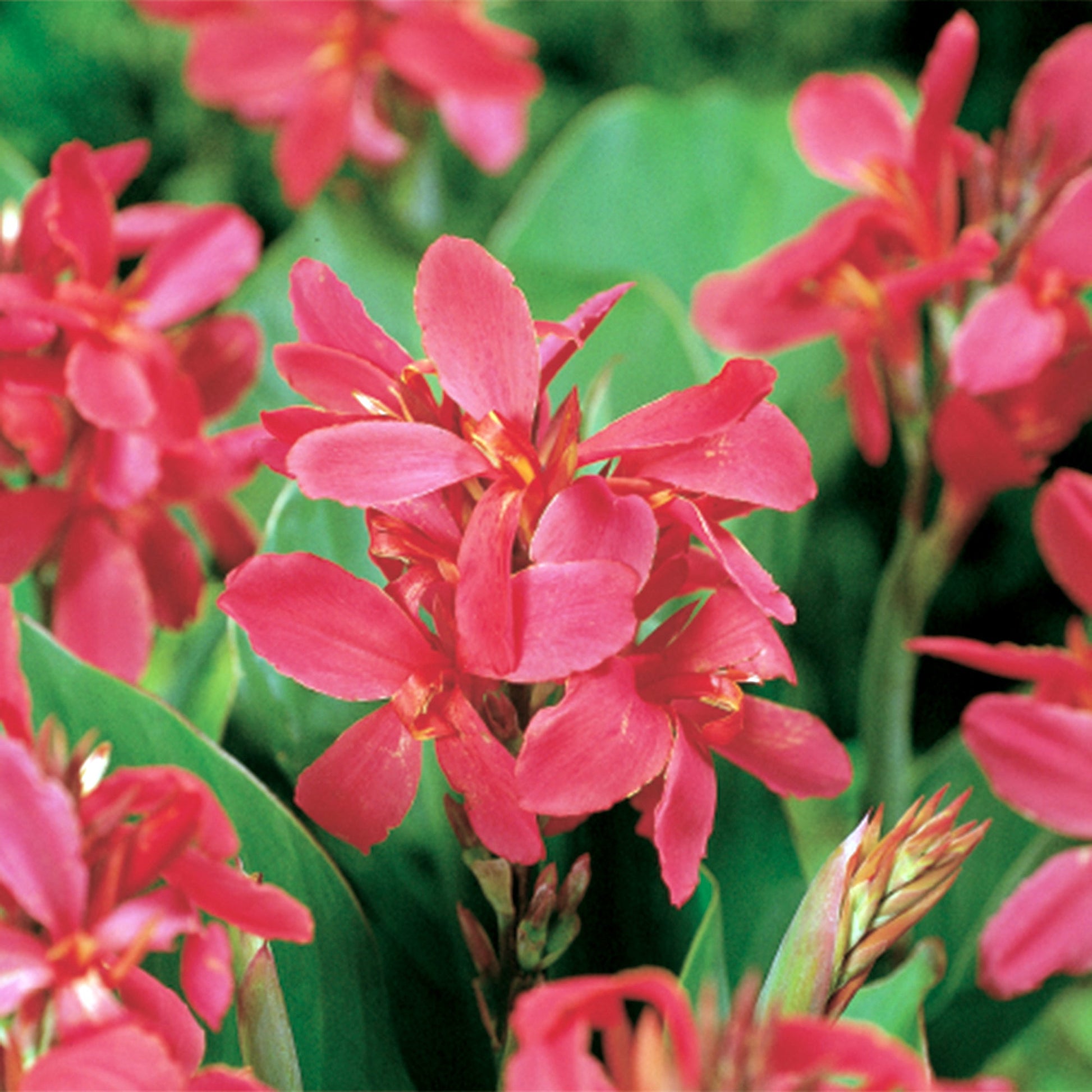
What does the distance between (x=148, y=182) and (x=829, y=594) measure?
1.77 ft

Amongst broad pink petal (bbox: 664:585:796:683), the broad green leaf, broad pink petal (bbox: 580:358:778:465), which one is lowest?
the broad green leaf

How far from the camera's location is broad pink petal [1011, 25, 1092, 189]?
428 millimetres

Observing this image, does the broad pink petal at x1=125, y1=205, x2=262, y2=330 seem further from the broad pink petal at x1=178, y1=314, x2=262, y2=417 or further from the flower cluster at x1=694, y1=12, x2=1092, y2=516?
the flower cluster at x1=694, y1=12, x2=1092, y2=516

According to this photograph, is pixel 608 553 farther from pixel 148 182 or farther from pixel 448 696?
pixel 148 182

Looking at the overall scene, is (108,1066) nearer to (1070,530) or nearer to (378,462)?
(378,462)

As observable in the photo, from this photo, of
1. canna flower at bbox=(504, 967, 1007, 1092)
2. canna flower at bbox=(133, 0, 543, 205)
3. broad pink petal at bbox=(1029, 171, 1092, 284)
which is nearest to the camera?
canna flower at bbox=(504, 967, 1007, 1092)

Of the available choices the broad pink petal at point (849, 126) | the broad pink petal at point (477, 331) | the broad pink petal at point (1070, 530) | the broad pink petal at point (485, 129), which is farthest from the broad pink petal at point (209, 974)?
the broad pink petal at point (485, 129)

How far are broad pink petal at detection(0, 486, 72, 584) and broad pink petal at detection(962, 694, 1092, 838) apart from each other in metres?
0.25

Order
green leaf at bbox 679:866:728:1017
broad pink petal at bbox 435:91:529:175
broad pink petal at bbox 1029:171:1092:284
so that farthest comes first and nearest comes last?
broad pink petal at bbox 435:91:529:175, broad pink petal at bbox 1029:171:1092:284, green leaf at bbox 679:866:728:1017

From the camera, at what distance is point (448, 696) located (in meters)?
0.24

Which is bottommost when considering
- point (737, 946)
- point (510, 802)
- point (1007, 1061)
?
point (1007, 1061)

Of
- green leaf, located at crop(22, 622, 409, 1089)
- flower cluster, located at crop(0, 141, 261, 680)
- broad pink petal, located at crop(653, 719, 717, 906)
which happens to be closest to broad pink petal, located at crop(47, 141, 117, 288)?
flower cluster, located at crop(0, 141, 261, 680)

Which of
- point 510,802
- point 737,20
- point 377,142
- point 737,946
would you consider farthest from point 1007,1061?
point 737,20

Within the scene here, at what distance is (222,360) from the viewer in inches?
17.1
